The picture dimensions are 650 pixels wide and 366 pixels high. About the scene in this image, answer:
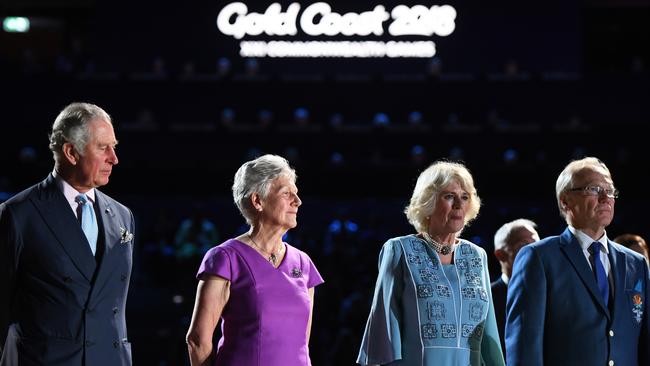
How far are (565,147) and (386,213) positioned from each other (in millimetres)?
2916

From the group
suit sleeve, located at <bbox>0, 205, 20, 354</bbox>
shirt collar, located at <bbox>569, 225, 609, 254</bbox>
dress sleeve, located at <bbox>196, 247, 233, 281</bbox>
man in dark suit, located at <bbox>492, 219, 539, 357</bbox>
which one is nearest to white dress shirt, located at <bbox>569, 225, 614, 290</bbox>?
shirt collar, located at <bbox>569, 225, 609, 254</bbox>

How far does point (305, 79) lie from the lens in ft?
42.5

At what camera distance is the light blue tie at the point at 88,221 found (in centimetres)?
279

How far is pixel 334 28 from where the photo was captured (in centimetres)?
1443

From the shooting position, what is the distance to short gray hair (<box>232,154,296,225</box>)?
9.82ft

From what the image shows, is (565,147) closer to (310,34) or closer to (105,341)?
(310,34)

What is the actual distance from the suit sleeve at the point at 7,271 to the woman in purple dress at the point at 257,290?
549 mm

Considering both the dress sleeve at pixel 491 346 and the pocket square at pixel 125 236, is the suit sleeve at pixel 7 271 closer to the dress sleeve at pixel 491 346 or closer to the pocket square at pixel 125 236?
the pocket square at pixel 125 236

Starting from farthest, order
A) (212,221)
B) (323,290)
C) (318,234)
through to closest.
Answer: (212,221) → (318,234) → (323,290)

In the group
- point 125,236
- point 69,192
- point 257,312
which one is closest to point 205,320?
point 257,312

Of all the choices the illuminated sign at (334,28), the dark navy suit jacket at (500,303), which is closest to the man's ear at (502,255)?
the dark navy suit jacket at (500,303)

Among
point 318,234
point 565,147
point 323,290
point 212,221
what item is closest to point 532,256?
point 323,290

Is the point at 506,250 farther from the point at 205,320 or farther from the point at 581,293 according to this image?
the point at 205,320

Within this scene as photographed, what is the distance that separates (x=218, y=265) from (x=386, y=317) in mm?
589
